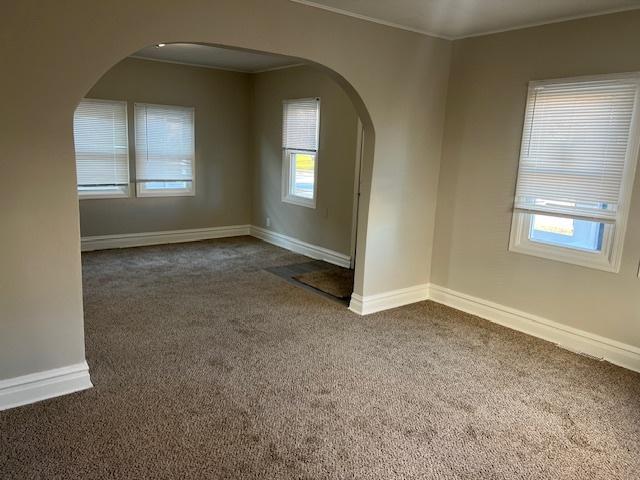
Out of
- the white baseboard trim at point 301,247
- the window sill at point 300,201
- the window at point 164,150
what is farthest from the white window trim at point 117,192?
the window sill at point 300,201

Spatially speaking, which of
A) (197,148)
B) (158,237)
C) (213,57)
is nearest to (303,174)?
(197,148)

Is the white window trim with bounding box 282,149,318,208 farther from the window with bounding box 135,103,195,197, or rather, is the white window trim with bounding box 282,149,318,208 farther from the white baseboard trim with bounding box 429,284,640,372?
the white baseboard trim with bounding box 429,284,640,372

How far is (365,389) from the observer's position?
3021mm

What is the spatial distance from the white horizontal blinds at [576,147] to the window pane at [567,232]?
0.11 meters

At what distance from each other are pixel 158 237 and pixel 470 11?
502cm

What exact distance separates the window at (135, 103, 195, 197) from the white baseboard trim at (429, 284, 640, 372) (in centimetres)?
401

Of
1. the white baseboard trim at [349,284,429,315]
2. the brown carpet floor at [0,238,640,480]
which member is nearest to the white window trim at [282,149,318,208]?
the white baseboard trim at [349,284,429,315]

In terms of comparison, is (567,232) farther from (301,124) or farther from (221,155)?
(221,155)

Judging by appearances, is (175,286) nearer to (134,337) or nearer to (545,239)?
(134,337)

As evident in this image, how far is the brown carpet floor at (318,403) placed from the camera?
231cm

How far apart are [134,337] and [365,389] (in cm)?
180

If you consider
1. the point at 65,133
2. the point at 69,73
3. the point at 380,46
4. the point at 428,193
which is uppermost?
the point at 380,46

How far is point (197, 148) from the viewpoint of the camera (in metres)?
7.00

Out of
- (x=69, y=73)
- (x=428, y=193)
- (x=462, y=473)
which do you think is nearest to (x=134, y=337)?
(x=69, y=73)
